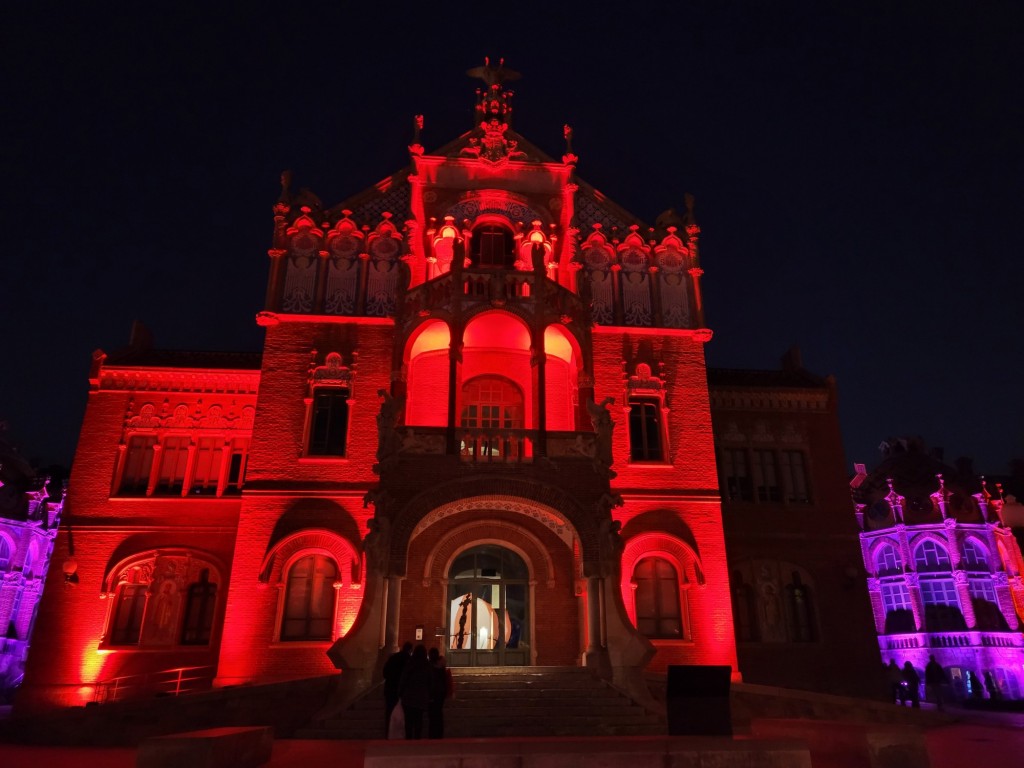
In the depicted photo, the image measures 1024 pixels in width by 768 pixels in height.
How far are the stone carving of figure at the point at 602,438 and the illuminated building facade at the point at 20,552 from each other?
105ft

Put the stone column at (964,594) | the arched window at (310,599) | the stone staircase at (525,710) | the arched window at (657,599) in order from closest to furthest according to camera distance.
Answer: the stone staircase at (525,710) < the arched window at (310,599) < the arched window at (657,599) < the stone column at (964,594)

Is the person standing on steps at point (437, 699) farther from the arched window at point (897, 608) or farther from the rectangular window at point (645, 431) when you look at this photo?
the arched window at point (897, 608)

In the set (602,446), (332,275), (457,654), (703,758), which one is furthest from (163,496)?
(703,758)

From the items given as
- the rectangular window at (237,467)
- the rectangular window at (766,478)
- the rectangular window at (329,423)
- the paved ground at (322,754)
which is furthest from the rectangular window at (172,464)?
the rectangular window at (766,478)

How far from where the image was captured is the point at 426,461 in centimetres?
1805

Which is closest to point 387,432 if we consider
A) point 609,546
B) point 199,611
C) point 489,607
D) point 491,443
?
point 491,443

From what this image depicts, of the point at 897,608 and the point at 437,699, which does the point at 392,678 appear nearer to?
the point at 437,699

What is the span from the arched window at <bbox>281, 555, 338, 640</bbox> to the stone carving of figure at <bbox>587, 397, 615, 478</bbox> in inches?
291

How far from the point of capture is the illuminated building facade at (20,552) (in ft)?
129

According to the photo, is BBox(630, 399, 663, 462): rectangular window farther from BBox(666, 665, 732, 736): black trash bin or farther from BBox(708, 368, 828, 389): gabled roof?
BBox(666, 665, 732, 736): black trash bin

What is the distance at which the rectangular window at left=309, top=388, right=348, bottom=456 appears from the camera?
68.7ft

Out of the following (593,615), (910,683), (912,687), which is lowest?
(912,687)

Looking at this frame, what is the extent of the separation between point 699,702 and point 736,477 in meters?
15.0

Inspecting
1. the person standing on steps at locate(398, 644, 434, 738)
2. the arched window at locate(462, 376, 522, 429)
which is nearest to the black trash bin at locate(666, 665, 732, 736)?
the person standing on steps at locate(398, 644, 434, 738)
